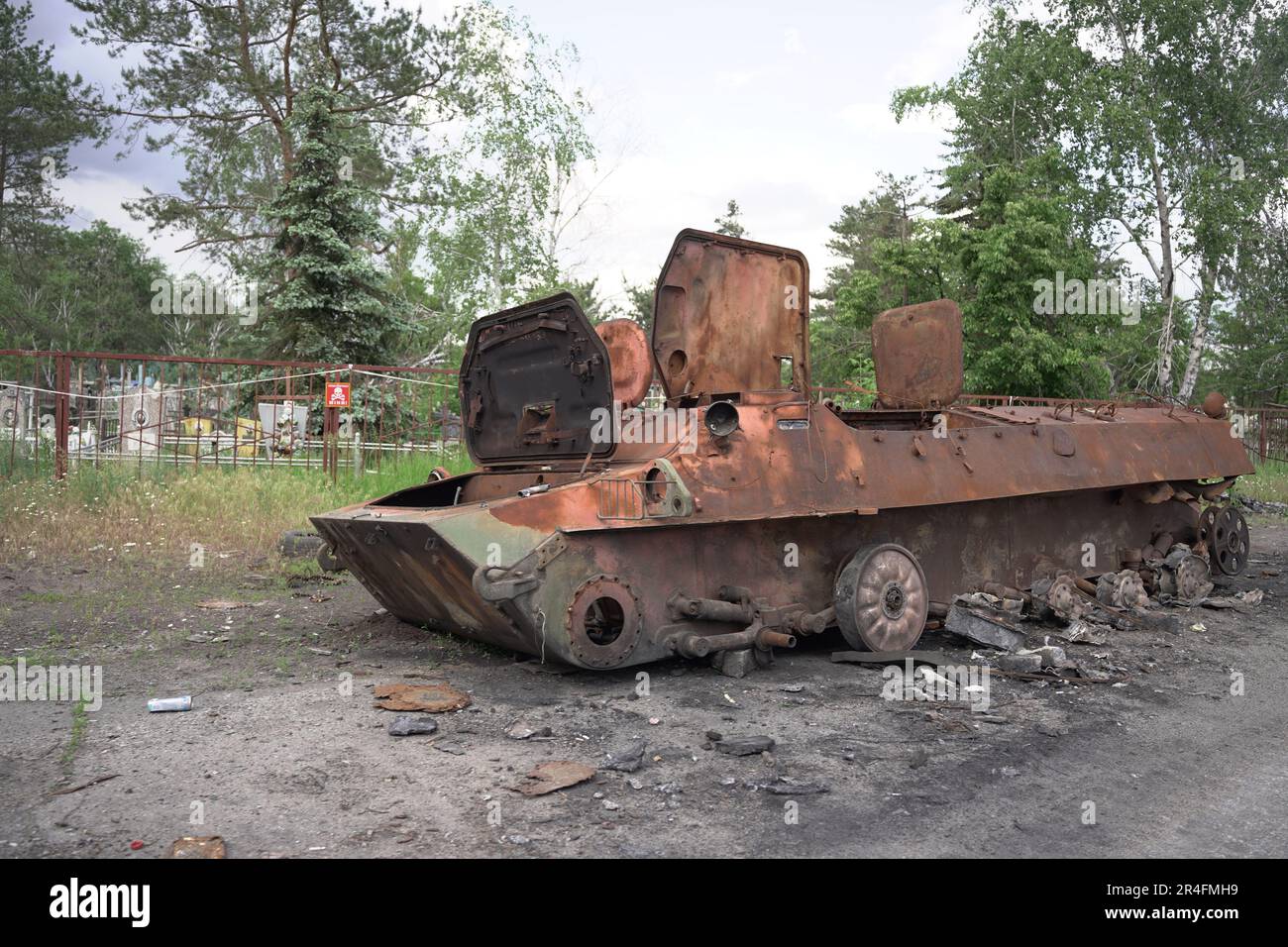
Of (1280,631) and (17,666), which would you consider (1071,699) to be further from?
(17,666)

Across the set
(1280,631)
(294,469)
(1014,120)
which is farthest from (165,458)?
(1014,120)

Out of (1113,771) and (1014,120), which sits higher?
(1014,120)

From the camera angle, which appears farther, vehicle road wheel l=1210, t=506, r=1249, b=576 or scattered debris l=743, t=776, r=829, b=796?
vehicle road wheel l=1210, t=506, r=1249, b=576

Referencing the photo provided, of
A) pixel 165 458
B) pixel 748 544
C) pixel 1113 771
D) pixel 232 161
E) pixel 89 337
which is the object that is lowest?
pixel 1113 771

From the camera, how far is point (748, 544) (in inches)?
271

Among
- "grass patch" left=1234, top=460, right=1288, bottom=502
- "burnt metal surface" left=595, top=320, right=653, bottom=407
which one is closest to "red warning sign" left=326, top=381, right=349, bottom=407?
"burnt metal surface" left=595, top=320, right=653, bottom=407

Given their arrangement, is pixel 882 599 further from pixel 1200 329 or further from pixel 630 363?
pixel 1200 329

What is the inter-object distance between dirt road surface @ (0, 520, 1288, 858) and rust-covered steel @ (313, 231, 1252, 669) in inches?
17.0

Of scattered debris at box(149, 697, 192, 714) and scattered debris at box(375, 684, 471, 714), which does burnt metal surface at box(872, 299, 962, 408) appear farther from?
scattered debris at box(149, 697, 192, 714)

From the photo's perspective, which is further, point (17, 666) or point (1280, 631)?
point (1280, 631)

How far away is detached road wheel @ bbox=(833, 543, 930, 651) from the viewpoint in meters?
6.98

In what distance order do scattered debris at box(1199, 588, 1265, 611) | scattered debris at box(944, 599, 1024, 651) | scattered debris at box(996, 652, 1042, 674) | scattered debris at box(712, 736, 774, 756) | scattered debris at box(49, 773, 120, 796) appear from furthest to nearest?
scattered debris at box(1199, 588, 1265, 611) < scattered debris at box(944, 599, 1024, 651) < scattered debris at box(996, 652, 1042, 674) < scattered debris at box(712, 736, 774, 756) < scattered debris at box(49, 773, 120, 796)

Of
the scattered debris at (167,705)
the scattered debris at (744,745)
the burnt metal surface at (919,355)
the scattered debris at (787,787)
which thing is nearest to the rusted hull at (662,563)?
the burnt metal surface at (919,355)

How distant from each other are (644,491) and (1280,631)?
19.4ft
